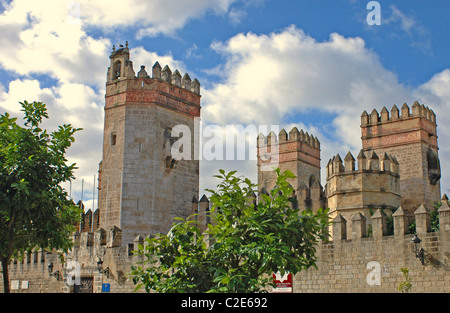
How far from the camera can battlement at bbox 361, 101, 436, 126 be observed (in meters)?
26.3

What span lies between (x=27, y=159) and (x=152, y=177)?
37.2 ft

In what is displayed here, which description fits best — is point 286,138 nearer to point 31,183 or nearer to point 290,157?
point 290,157

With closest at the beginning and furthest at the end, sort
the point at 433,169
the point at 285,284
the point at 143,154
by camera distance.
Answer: the point at 285,284
the point at 143,154
the point at 433,169

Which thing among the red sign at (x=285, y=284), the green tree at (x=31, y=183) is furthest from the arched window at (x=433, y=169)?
the green tree at (x=31, y=183)

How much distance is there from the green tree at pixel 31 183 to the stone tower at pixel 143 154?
30.3 ft

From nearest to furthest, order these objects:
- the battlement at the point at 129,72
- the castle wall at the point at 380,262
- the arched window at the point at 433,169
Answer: the castle wall at the point at 380,262
the battlement at the point at 129,72
the arched window at the point at 433,169

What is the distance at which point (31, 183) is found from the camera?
39.7 feet

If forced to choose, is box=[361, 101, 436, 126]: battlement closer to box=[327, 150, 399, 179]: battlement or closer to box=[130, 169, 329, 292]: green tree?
box=[327, 150, 399, 179]: battlement

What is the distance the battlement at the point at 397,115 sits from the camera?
2627cm

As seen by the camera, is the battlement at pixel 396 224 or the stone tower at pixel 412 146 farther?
the stone tower at pixel 412 146

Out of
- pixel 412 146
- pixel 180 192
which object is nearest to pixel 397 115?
pixel 412 146

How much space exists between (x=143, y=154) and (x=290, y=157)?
10.4 m

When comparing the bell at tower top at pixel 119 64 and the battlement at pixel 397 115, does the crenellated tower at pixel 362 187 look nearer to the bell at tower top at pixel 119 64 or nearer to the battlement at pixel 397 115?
the battlement at pixel 397 115
